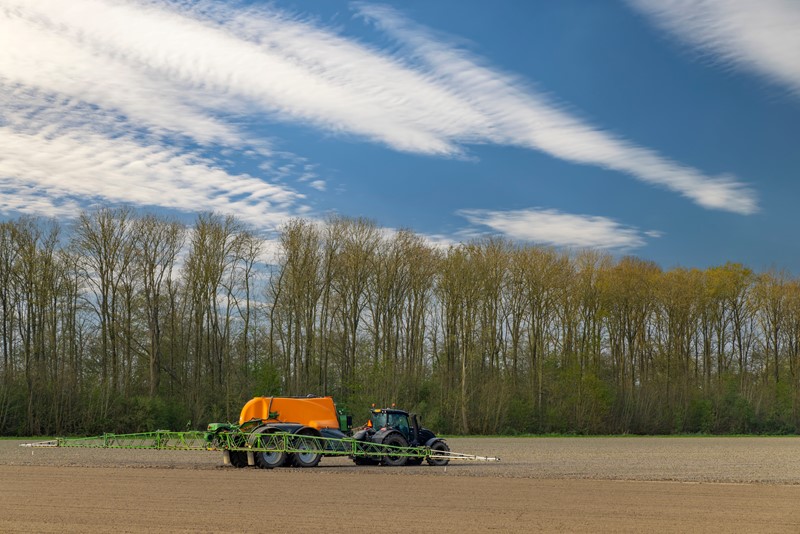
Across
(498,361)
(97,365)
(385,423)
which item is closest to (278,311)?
(97,365)

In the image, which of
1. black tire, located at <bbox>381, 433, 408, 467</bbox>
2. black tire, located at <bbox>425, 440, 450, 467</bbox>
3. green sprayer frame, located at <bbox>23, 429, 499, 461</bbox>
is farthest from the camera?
black tire, located at <bbox>425, 440, 450, 467</bbox>

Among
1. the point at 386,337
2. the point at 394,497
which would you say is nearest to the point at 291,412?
the point at 394,497

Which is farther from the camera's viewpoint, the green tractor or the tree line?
the tree line

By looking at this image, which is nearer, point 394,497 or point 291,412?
point 394,497

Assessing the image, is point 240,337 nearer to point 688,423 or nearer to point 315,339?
point 315,339

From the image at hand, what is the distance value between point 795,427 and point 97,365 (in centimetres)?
6587

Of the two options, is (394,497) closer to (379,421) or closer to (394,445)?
(394,445)

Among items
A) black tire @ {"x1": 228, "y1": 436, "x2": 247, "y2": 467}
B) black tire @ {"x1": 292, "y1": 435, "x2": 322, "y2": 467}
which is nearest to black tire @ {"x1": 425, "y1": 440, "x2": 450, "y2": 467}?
black tire @ {"x1": 292, "y1": 435, "x2": 322, "y2": 467}

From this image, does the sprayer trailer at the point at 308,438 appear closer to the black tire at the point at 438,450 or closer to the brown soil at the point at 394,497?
the black tire at the point at 438,450

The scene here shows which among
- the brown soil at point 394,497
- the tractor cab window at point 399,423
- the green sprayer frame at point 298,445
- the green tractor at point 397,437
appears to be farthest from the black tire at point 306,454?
the tractor cab window at point 399,423

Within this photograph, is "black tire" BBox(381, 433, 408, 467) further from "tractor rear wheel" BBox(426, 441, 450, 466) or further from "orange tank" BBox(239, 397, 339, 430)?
"orange tank" BBox(239, 397, 339, 430)

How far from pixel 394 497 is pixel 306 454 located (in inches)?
410

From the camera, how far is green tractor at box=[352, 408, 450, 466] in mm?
34062

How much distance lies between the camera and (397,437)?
34.3 m
